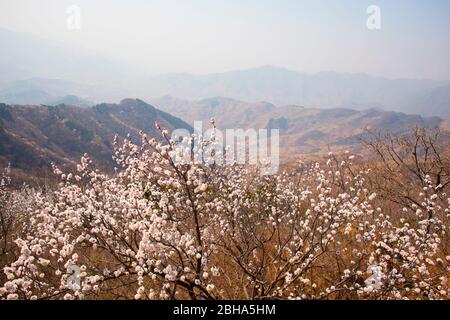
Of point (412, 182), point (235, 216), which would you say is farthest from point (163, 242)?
point (412, 182)

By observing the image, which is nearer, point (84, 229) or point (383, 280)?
point (84, 229)
